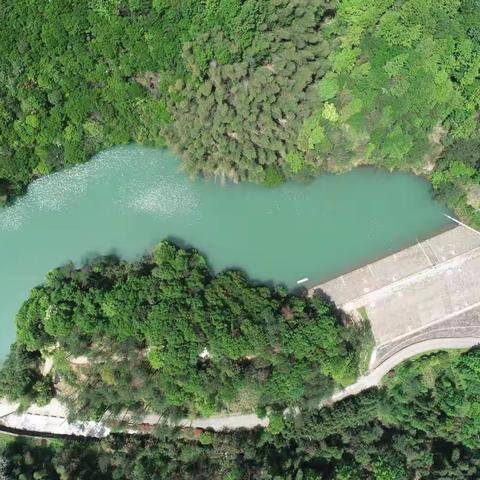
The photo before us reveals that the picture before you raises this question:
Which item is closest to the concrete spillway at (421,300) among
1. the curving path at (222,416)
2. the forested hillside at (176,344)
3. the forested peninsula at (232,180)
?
the curving path at (222,416)

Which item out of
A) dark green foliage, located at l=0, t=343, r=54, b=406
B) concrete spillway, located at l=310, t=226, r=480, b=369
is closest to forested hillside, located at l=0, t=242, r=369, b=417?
dark green foliage, located at l=0, t=343, r=54, b=406

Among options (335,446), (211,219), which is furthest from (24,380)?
(335,446)

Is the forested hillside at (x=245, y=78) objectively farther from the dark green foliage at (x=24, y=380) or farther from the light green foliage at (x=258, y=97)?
the dark green foliage at (x=24, y=380)

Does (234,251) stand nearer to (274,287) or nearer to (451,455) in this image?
(274,287)

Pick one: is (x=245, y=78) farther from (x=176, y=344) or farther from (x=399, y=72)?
(x=176, y=344)

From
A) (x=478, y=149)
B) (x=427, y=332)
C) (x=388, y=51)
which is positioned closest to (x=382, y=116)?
(x=388, y=51)
